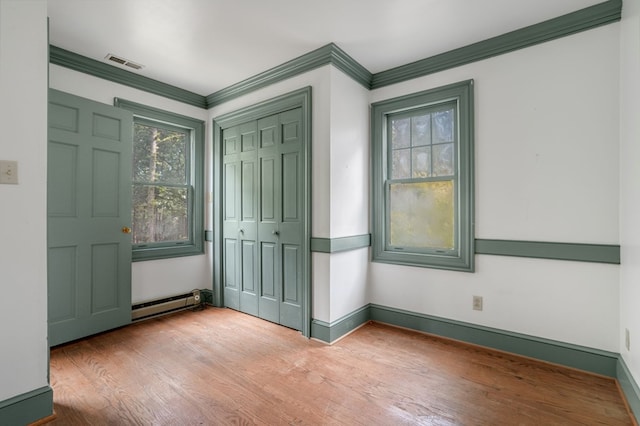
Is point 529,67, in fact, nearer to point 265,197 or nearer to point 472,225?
point 472,225

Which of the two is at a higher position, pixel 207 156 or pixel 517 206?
pixel 207 156

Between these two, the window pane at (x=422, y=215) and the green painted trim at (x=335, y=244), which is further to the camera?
the window pane at (x=422, y=215)

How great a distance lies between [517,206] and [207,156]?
3.43 m

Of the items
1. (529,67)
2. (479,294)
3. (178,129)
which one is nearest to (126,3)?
(178,129)

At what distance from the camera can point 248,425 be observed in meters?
1.68

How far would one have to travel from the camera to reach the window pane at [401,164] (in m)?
3.16

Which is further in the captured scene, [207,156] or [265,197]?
[207,156]

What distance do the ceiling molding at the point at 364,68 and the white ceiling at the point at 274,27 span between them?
6 cm

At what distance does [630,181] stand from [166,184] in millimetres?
4104

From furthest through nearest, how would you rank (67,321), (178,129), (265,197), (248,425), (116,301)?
(178,129)
(265,197)
(116,301)
(67,321)
(248,425)

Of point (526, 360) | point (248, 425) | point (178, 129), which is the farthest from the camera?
point (178, 129)

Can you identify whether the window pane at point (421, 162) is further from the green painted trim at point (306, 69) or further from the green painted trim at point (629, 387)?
the green painted trim at point (629, 387)

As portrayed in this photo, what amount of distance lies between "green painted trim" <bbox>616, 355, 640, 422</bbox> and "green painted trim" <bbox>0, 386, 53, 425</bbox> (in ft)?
10.8

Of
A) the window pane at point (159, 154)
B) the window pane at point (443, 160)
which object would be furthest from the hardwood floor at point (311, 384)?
the window pane at point (159, 154)
